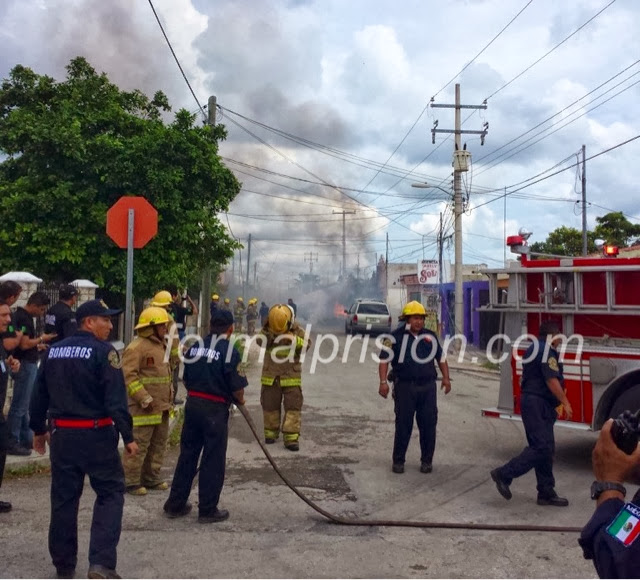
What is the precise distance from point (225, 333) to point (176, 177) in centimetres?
886

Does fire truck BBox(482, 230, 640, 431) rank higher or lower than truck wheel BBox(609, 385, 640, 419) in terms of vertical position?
higher

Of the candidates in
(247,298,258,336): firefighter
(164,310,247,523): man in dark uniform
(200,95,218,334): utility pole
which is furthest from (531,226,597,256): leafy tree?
(164,310,247,523): man in dark uniform

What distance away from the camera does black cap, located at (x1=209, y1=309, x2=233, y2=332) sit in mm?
5941

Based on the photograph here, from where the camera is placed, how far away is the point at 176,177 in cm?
1416

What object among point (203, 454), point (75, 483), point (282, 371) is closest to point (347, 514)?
point (203, 454)

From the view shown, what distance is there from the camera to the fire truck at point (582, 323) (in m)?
7.04

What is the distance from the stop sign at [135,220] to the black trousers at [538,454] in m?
4.36

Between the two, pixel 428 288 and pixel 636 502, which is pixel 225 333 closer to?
pixel 636 502

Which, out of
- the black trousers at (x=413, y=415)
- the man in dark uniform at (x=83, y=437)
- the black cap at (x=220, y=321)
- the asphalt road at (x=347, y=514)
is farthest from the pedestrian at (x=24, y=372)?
the black trousers at (x=413, y=415)

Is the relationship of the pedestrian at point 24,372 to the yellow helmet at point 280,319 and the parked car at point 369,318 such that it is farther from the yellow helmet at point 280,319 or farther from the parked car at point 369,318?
the parked car at point 369,318

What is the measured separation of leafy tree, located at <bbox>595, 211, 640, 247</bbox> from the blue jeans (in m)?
28.9

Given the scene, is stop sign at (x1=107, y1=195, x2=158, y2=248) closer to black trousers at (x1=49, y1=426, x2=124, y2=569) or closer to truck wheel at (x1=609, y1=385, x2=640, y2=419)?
black trousers at (x1=49, y1=426, x2=124, y2=569)

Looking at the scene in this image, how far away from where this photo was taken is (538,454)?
6.13 metres

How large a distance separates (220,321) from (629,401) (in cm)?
407
